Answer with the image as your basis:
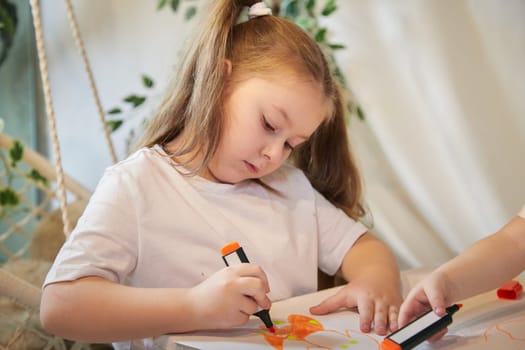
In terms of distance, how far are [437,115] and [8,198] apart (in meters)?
0.91

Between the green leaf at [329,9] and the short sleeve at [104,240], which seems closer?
the short sleeve at [104,240]

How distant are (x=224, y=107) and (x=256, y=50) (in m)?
0.09

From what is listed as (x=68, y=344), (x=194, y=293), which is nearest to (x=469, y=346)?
(x=194, y=293)

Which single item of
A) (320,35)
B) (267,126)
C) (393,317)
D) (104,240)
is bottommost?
(393,317)

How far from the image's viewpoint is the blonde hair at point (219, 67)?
85 cm

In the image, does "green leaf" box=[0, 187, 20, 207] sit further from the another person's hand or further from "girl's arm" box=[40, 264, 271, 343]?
the another person's hand

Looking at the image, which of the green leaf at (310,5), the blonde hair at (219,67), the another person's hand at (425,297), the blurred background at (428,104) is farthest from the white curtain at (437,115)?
the another person's hand at (425,297)

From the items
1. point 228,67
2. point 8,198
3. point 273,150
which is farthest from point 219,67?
point 8,198

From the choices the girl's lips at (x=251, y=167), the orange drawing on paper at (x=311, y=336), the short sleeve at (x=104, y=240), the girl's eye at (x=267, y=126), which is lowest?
the orange drawing on paper at (x=311, y=336)

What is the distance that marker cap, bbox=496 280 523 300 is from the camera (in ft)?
2.68

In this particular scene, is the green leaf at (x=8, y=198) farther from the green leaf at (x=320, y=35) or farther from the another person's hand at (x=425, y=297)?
the another person's hand at (x=425, y=297)

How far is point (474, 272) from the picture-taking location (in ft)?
2.50

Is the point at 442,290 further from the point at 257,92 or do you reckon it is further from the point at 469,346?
the point at 257,92

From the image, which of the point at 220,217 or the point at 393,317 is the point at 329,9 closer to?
the point at 220,217
